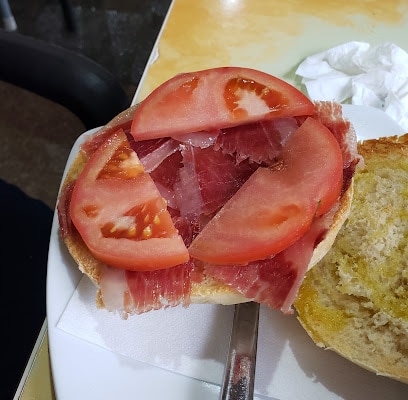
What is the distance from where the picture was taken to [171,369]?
89cm

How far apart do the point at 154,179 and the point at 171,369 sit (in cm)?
32

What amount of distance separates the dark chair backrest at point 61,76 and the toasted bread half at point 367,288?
2.16 feet

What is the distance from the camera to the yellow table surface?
57.9 inches

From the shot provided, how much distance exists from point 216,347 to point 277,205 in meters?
0.29

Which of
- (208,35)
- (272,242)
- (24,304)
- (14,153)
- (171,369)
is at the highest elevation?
(272,242)

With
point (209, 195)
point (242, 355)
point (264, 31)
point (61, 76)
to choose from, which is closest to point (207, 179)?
point (209, 195)

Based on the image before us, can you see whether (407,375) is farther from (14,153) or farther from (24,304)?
(14,153)

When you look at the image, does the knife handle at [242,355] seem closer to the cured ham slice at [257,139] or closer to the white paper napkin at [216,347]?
the white paper napkin at [216,347]

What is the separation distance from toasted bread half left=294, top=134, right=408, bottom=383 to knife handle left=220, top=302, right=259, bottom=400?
82mm

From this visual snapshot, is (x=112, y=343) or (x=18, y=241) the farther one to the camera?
(x=18, y=241)

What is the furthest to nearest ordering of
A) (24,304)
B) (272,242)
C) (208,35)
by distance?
(208,35) → (24,304) → (272,242)

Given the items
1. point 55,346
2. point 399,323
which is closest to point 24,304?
point 55,346

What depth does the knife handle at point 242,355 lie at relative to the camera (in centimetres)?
80

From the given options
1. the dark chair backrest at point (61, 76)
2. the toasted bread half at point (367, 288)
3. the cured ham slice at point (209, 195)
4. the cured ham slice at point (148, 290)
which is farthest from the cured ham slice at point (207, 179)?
the dark chair backrest at point (61, 76)
